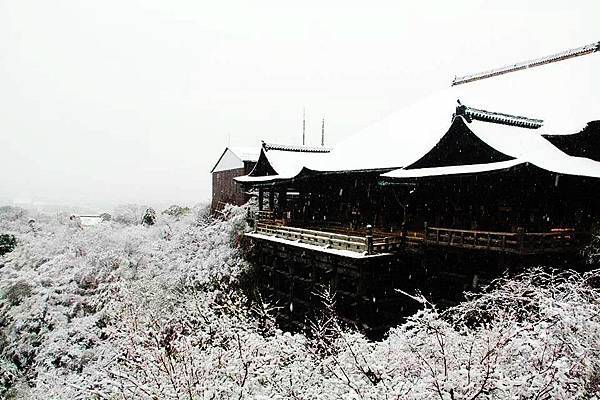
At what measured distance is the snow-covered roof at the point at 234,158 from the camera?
30.3m

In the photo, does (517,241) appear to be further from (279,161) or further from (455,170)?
(279,161)

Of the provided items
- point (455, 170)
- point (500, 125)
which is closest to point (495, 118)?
point (500, 125)

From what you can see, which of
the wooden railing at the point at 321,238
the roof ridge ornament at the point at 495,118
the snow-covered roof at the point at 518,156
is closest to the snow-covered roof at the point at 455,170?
the snow-covered roof at the point at 518,156

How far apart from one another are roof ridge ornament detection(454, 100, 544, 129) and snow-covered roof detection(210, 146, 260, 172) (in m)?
17.7

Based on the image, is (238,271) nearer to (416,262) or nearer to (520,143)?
(416,262)

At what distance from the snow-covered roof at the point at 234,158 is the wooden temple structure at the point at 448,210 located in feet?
31.7

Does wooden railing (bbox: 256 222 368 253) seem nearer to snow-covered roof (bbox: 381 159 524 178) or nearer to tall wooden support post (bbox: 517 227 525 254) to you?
snow-covered roof (bbox: 381 159 524 178)

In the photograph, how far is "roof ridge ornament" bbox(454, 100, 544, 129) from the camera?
14.1 meters

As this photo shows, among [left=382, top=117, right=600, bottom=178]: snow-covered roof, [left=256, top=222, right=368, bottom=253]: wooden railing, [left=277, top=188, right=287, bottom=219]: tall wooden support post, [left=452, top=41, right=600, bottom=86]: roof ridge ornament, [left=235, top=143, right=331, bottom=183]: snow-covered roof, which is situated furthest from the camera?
[left=277, top=188, right=287, bottom=219]: tall wooden support post

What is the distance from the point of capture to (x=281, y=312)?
1831 centimetres

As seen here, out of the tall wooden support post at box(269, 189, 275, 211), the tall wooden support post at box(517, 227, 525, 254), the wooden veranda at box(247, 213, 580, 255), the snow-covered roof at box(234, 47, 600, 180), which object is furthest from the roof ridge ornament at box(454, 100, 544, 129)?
the tall wooden support post at box(269, 189, 275, 211)

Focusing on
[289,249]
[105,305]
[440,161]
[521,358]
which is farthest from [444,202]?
[105,305]

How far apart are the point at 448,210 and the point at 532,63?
12.1 m

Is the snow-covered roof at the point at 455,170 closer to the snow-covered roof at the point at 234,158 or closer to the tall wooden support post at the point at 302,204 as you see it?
the tall wooden support post at the point at 302,204
